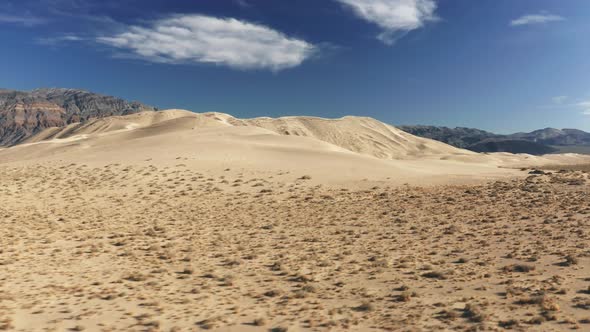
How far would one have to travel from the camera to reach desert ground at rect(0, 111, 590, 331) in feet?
30.2

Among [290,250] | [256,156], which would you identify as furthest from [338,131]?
[290,250]

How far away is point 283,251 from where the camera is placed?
15.0m

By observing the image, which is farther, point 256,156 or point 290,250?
point 256,156

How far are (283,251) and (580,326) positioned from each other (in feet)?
30.7

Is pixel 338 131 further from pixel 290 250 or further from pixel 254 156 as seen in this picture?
pixel 290 250

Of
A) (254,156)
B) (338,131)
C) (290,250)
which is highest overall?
→ (338,131)

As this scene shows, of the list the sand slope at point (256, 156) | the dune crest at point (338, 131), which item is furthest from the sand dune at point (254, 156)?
the dune crest at point (338, 131)

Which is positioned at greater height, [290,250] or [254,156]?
[254,156]

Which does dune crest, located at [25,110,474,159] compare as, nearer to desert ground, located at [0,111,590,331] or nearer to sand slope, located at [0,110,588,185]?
sand slope, located at [0,110,588,185]

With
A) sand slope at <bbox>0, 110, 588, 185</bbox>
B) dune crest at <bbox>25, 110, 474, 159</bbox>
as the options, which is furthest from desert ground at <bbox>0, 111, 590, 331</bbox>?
dune crest at <bbox>25, 110, 474, 159</bbox>

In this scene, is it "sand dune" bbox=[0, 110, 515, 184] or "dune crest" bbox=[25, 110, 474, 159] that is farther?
"dune crest" bbox=[25, 110, 474, 159]

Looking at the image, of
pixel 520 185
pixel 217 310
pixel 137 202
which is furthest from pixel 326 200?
pixel 217 310

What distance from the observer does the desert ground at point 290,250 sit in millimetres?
9219

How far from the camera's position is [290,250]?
15.1 meters
